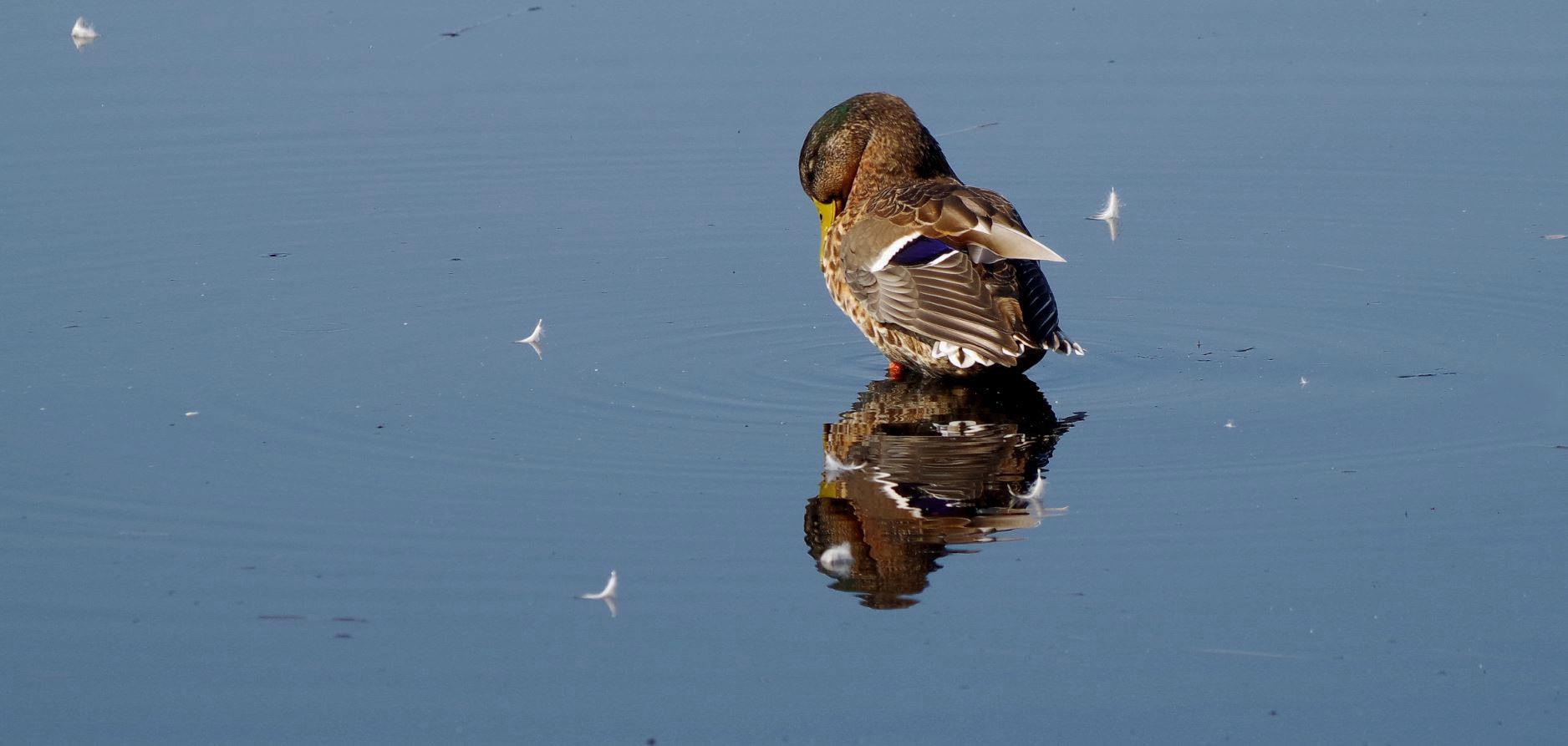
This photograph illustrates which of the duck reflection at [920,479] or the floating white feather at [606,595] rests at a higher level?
the floating white feather at [606,595]

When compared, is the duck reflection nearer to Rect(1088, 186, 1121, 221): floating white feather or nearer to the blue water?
the blue water

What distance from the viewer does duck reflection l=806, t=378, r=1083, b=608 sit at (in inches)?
206

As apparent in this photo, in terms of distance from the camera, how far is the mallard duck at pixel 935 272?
22.6 feet

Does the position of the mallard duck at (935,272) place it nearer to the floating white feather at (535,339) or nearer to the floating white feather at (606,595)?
the floating white feather at (535,339)

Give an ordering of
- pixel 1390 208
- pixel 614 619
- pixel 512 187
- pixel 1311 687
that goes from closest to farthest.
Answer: pixel 1311 687
pixel 614 619
pixel 1390 208
pixel 512 187

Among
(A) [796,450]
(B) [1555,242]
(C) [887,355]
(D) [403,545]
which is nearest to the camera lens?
(D) [403,545]

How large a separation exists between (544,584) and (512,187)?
466cm

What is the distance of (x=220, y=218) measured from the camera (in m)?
9.11

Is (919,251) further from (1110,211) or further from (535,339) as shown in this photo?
(1110,211)

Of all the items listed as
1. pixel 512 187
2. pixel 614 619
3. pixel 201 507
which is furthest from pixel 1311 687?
pixel 512 187

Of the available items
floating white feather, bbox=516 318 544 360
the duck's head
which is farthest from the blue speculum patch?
floating white feather, bbox=516 318 544 360

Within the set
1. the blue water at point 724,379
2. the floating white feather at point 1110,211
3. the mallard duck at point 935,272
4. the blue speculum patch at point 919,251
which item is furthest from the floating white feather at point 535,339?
the floating white feather at point 1110,211

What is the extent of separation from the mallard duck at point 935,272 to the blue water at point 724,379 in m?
0.19

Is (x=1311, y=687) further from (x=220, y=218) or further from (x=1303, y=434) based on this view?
(x=220, y=218)
